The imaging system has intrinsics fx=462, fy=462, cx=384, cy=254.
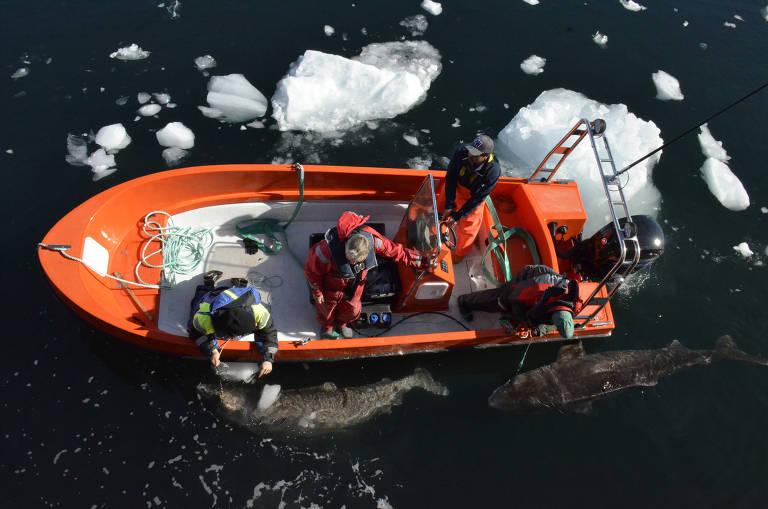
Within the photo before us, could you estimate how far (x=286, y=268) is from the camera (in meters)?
4.44

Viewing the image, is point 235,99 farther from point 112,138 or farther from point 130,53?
point 130,53

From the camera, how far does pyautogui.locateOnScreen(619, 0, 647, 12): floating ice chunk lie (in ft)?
26.4

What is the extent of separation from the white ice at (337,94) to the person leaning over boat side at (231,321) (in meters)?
3.24

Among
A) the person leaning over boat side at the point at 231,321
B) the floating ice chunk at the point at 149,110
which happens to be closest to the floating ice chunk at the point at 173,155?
the floating ice chunk at the point at 149,110

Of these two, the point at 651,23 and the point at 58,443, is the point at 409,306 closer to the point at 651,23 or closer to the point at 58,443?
the point at 58,443

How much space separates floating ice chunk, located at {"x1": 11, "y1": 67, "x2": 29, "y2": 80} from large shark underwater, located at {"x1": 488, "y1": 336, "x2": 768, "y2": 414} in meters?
7.15

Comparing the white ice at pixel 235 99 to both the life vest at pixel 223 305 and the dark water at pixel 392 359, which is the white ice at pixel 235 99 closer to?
the dark water at pixel 392 359

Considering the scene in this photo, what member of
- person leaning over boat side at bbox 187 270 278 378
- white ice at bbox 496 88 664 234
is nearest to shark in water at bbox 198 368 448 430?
person leaning over boat side at bbox 187 270 278 378

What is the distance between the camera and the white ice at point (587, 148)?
5.59 metres

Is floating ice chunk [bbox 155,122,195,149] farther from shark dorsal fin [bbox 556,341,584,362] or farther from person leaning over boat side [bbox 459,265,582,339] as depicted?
shark dorsal fin [bbox 556,341,584,362]

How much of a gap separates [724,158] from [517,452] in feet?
17.0

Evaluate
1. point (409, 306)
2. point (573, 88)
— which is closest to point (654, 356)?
point (409, 306)

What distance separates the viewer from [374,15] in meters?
7.30

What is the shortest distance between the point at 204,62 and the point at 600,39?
6176mm
